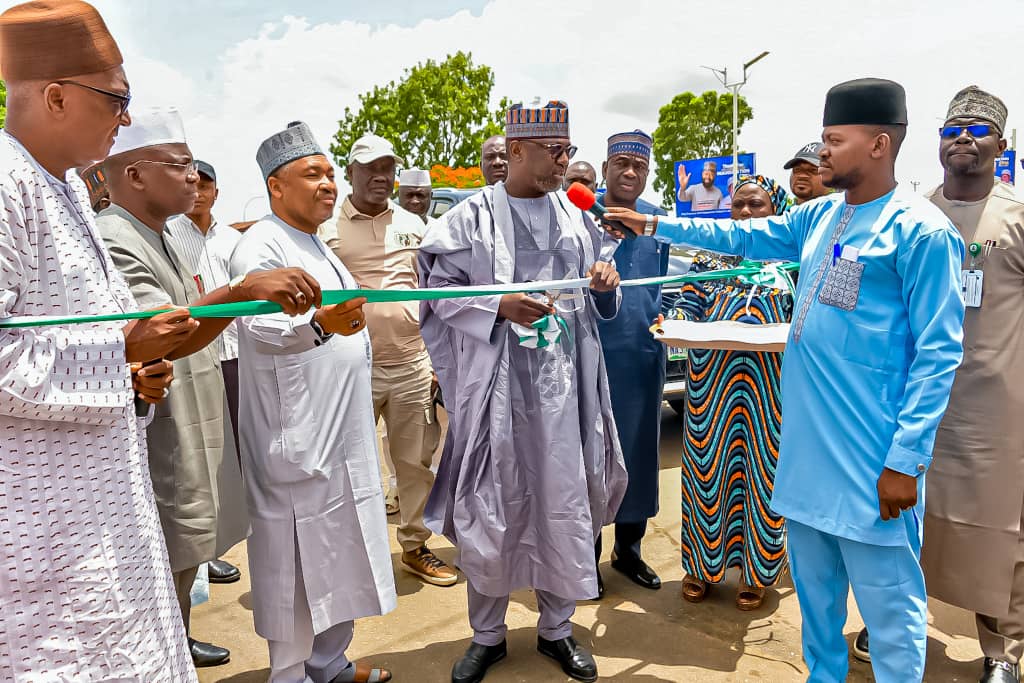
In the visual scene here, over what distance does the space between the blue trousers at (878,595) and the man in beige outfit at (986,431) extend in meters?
0.85

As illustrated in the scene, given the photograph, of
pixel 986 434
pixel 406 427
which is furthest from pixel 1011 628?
pixel 406 427

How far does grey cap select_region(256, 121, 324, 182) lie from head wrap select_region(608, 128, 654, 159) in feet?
6.15

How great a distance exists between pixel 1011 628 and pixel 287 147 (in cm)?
362

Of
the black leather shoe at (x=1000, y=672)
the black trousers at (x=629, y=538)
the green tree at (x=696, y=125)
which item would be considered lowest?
the black leather shoe at (x=1000, y=672)

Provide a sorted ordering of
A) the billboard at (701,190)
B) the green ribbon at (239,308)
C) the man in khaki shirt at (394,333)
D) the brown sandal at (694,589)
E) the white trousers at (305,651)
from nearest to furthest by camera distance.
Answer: the green ribbon at (239,308) → the white trousers at (305,651) → the brown sandal at (694,589) → the man in khaki shirt at (394,333) → the billboard at (701,190)

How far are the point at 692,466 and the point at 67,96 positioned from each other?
3288 millimetres

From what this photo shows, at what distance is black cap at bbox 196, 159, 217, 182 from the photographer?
498 cm

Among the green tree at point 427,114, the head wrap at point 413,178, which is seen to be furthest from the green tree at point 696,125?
the head wrap at point 413,178

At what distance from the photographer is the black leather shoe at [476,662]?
3191mm

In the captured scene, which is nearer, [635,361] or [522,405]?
[522,405]

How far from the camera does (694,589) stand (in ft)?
13.1

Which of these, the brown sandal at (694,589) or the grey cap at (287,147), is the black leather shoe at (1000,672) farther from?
the grey cap at (287,147)

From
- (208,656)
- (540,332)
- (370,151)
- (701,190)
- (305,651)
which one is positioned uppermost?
(701,190)

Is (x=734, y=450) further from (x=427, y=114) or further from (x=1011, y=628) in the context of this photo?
(x=427, y=114)
